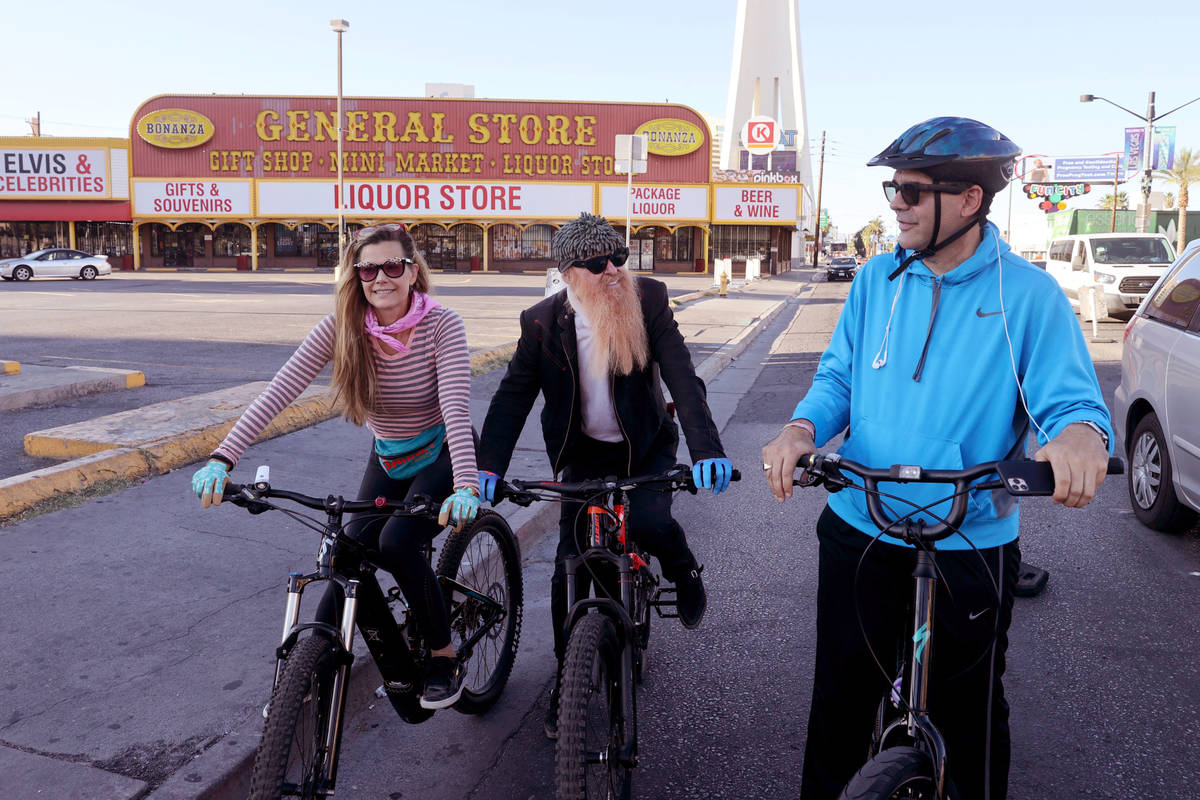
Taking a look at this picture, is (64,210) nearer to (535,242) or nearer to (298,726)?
(535,242)

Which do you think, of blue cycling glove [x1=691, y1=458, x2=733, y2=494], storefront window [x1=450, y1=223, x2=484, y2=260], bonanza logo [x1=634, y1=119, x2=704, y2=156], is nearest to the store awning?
storefront window [x1=450, y1=223, x2=484, y2=260]

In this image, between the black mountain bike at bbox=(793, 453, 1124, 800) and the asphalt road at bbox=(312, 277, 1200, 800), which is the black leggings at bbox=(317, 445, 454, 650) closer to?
the asphalt road at bbox=(312, 277, 1200, 800)

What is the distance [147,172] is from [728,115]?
6013 centimetres

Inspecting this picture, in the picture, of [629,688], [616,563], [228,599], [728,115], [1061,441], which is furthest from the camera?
[728,115]

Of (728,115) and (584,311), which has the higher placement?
(728,115)

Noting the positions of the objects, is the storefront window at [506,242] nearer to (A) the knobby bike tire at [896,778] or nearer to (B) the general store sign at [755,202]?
(B) the general store sign at [755,202]

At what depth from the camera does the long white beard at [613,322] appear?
132 inches

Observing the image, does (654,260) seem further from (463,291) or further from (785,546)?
(785,546)

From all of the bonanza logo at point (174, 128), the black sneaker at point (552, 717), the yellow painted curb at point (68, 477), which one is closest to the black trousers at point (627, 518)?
the black sneaker at point (552, 717)

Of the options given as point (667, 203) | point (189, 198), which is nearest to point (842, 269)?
point (667, 203)

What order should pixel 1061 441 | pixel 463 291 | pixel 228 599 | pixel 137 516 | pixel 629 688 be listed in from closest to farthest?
pixel 1061 441 < pixel 629 688 < pixel 228 599 < pixel 137 516 < pixel 463 291

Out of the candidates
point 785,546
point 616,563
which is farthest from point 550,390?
point 785,546

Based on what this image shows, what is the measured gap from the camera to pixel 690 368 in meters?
3.52

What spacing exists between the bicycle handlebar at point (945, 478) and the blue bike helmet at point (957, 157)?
541mm
